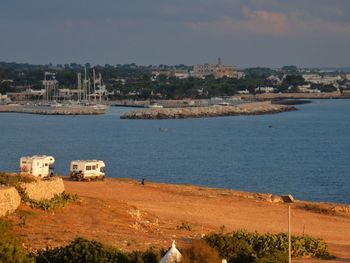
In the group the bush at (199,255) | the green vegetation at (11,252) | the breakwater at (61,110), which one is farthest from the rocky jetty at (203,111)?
the bush at (199,255)

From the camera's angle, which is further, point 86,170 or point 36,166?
point 86,170

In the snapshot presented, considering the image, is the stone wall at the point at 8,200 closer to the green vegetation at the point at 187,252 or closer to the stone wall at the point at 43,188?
the stone wall at the point at 43,188

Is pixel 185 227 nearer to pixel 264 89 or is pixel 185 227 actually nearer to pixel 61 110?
pixel 61 110

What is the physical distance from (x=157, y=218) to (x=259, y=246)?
5.16m

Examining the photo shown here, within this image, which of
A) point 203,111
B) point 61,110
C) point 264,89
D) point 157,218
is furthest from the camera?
point 264,89

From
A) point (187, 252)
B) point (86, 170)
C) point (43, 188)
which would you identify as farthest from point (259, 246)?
point (86, 170)

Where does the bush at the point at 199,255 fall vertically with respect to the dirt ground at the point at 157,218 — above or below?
above

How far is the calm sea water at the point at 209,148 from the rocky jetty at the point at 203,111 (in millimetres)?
3908

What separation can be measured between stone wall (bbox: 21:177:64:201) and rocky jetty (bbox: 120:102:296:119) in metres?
81.9

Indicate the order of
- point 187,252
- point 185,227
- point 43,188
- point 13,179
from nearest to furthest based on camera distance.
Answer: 1. point 187,252
2. point 13,179
3. point 43,188
4. point 185,227

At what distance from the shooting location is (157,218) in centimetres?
2430

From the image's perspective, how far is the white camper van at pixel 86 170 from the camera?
3150cm

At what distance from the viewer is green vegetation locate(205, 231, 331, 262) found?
58.1 ft

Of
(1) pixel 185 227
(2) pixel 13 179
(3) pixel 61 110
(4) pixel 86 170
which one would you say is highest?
(2) pixel 13 179
